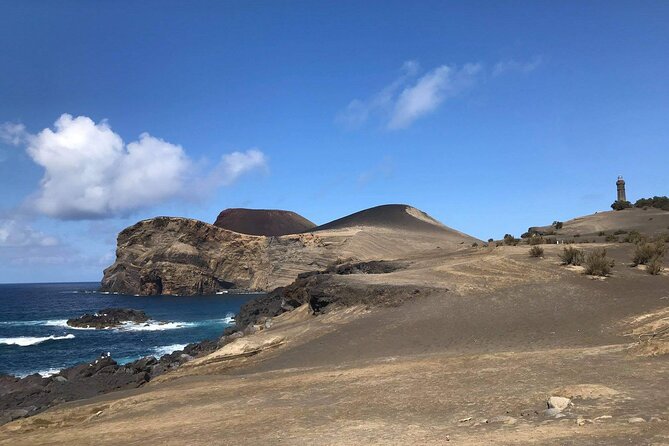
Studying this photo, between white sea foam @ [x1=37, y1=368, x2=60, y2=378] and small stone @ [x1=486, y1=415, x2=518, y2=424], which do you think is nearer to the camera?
small stone @ [x1=486, y1=415, x2=518, y2=424]

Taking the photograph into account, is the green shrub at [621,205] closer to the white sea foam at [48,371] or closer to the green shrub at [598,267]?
the green shrub at [598,267]

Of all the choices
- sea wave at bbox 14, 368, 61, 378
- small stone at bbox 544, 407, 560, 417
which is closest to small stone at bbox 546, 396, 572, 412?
small stone at bbox 544, 407, 560, 417

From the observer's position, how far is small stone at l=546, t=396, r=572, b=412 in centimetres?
813

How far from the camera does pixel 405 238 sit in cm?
11969

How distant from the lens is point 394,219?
141875mm

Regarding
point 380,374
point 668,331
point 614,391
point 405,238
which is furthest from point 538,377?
point 405,238

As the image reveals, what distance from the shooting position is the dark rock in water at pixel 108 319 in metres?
53.0

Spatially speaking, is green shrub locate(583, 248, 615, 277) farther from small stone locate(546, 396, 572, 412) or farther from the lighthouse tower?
the lighthouse tower

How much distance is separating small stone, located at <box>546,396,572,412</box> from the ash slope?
96.8m

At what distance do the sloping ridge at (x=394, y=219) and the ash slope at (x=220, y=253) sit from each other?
12.8 meters

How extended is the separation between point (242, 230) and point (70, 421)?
18120cm

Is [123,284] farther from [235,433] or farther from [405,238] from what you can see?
[235,433]

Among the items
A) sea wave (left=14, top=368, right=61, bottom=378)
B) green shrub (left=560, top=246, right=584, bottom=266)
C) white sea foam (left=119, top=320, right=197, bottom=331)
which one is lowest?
sea wave (left=14, top=368, right=61, bottom=378)

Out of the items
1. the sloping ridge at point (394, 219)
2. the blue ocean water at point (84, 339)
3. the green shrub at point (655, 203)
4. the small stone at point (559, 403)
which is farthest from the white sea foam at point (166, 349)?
the sloping ridge at point (394, 219)
